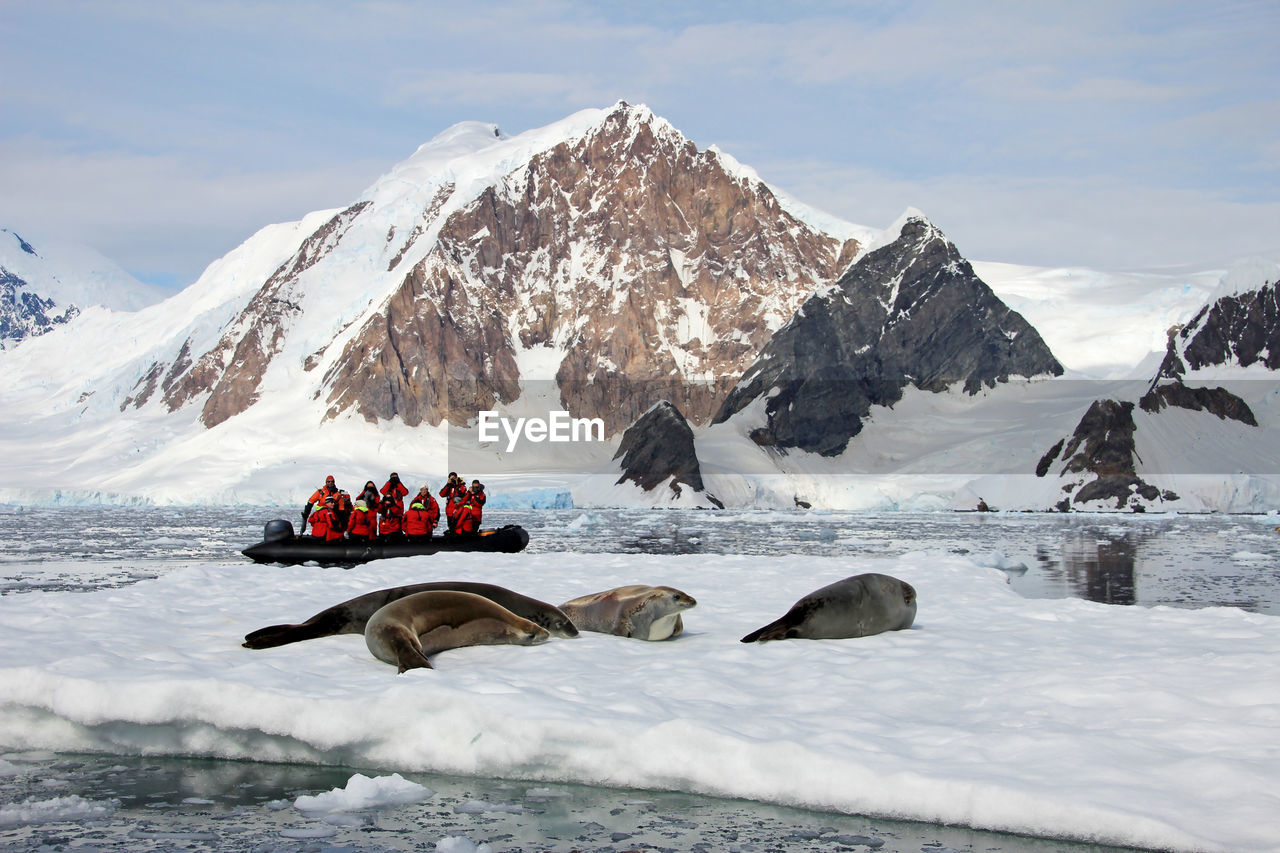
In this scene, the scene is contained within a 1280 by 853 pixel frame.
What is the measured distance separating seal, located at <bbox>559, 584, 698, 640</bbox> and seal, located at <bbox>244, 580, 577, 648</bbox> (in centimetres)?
60

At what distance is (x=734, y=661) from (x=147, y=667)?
4927 millimetres

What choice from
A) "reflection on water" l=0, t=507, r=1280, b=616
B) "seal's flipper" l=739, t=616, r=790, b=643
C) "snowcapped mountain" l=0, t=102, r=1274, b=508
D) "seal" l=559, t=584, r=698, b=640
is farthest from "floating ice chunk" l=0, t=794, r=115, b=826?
"snowcapped mountain" l=0, t=102, r=1274, b=508

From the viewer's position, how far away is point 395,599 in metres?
10.9

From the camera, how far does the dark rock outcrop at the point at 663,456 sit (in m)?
118

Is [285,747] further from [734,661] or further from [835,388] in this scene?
[835,388]

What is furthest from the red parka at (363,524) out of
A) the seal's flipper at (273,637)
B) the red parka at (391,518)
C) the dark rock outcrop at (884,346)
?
the dark rock outcrop at (884,346)

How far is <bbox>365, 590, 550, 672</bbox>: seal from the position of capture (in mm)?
9523

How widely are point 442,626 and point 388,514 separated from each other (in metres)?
21.2

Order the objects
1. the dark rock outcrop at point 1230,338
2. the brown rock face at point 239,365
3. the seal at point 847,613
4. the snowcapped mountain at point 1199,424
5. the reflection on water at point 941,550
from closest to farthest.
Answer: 1. the seal at point 847,613
2. the reflection on water at point 941,550
3. the snowcapped mountain at point 1199,424
4. the dark rock outcrop at point 1230,338
5. the brown rock face at point 239,365

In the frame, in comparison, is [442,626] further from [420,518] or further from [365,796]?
[420,518]

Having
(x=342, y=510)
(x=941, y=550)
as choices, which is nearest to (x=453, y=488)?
(x=342, y=510)

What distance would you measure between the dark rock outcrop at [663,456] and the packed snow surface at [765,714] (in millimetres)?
106244

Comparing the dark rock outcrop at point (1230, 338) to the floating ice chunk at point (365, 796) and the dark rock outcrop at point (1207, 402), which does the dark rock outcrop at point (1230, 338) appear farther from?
the floating ice chunk at point (365, 796)

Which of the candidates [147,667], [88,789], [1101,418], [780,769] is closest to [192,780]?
[88,789]
